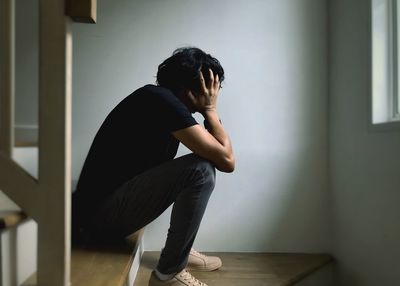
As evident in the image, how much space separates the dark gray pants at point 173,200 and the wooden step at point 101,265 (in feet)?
0.40

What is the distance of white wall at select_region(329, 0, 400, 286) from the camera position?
1289 mm

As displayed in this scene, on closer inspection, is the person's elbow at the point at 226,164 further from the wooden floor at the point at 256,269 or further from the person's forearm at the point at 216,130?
the wooden floor at the point at 256,269

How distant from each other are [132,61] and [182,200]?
975 mm

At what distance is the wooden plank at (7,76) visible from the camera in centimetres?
79

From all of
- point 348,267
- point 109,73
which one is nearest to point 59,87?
point 109,73

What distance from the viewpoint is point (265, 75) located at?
183 cm

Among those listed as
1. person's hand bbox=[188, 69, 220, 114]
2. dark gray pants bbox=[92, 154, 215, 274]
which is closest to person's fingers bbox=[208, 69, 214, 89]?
person's hand bbox=[188, 69, 220, 114]

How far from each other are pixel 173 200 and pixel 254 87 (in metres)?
0.93

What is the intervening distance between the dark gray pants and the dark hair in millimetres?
318

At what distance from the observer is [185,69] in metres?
1.29

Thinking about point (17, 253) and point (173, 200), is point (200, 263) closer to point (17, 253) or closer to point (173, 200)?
point (173, 200)

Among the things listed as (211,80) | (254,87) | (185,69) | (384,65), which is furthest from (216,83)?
(384,65)

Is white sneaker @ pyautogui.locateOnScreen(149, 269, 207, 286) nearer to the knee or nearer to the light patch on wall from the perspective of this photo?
the knee

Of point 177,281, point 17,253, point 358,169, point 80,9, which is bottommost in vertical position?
point 177,281
